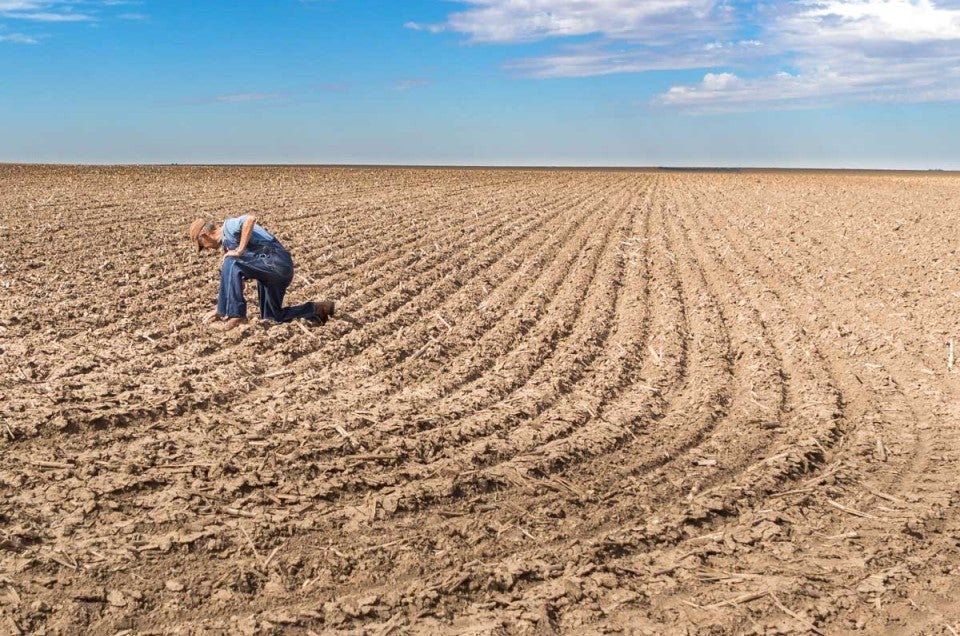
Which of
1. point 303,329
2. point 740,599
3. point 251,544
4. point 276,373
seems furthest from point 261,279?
point 740,599

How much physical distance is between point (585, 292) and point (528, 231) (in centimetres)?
710

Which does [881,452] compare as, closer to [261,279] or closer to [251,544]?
[251,544]

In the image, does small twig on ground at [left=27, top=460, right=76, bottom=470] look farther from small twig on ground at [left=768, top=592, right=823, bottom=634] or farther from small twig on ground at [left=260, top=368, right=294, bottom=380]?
small twig on ground at [left=768, top=592, right=823, bottom=634]

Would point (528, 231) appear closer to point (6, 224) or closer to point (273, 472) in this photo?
point (6, 224)

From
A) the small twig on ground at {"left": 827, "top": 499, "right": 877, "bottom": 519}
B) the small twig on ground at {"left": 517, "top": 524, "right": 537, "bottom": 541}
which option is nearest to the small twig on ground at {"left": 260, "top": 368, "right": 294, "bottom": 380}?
the small twig on ground at {"left": 517, "top": 524, "right": 537, "bottom": 541}

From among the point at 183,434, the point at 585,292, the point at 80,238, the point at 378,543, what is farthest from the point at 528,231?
the point at 378,543

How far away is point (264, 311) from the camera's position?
8.92 meters

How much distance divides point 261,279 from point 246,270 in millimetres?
210

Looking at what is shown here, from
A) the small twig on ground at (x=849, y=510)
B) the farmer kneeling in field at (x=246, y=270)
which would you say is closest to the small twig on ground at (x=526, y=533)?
the small twig on ground at (x=849, y=510)

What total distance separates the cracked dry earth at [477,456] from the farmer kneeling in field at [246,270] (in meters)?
0.27

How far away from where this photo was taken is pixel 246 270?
8.59 metres

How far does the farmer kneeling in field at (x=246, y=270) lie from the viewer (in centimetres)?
848

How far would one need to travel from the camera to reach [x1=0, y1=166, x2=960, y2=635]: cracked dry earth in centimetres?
404

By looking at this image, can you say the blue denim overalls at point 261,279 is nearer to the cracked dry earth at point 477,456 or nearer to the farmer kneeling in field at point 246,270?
the farmer kneeling in field at point 246,270
